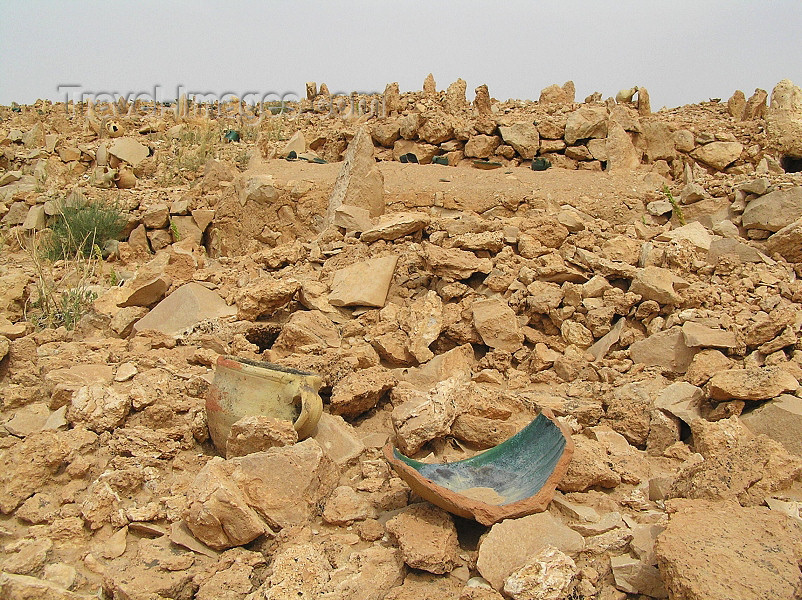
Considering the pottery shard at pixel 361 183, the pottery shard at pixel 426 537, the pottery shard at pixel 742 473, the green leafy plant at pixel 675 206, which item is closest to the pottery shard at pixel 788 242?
the green leafy plant at pixel 675 206

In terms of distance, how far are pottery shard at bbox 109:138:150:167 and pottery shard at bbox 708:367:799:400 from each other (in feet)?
31.2

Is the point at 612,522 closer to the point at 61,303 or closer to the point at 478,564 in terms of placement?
the point at 478,564

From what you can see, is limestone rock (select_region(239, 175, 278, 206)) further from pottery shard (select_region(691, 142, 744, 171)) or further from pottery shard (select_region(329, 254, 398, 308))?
pottery shard (select_region(691, 142, 744, 171))

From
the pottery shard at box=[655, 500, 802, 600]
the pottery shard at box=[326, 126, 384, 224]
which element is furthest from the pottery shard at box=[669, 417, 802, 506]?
the pottery shard at box=[326, 126, 384, 224]

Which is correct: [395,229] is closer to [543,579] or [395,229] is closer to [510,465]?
[510,465]

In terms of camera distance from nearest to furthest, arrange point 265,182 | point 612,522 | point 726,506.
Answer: point 726,506 < point 612,522 < point 265,182

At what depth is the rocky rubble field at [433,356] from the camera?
2.67m

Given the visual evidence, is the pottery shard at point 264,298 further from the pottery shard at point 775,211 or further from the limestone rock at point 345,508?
the pottery shard at point 775,211

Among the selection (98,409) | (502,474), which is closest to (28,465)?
(98,409)

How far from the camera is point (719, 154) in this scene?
7047 millimetres

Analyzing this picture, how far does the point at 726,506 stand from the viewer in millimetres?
2555

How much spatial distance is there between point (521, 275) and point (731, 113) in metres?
4.83

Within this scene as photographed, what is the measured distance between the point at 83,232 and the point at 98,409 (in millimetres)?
4760

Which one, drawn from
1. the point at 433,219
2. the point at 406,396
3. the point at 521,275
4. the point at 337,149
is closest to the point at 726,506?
the point at 406,396
